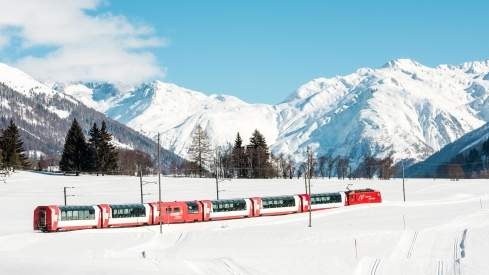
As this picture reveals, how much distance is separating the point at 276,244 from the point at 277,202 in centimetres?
3680

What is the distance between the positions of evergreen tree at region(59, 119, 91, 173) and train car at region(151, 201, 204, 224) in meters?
73.6

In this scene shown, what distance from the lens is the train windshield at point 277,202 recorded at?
91438 millimetres

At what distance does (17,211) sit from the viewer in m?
94.1

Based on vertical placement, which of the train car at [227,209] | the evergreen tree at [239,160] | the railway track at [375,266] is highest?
the evergreen tree at [239,160]

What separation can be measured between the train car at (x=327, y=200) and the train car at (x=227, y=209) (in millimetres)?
11497

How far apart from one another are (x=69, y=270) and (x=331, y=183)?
112 meters

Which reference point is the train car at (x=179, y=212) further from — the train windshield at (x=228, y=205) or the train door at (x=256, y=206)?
the train door at (x=256, y=206)

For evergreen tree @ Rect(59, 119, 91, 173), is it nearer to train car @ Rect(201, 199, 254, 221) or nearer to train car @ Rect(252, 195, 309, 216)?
train car @ Rect(252, 195, 309, 216)

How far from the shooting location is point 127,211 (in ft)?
252

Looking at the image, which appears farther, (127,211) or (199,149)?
(199,149)

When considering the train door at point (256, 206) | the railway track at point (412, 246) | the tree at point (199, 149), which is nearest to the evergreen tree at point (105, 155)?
the tree at point (199, 149)

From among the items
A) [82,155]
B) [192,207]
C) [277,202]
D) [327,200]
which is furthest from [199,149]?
[192,207]

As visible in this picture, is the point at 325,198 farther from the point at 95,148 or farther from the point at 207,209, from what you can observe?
the point at 95,148

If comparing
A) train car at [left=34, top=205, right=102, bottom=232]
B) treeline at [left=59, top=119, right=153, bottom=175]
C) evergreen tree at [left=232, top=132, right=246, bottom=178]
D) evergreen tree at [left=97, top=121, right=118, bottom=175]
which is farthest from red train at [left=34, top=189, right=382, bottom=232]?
evergreen tree at [left=232, top=132, right=246, bottom=178]
